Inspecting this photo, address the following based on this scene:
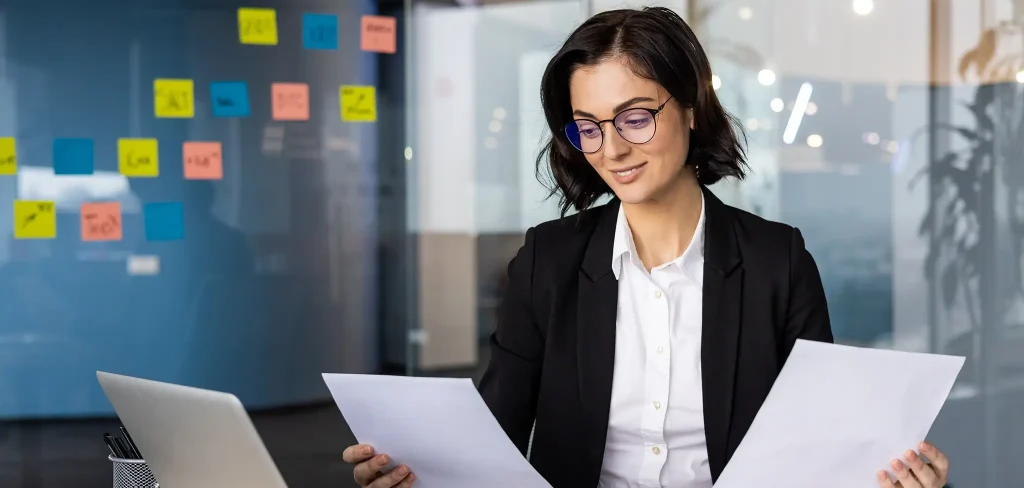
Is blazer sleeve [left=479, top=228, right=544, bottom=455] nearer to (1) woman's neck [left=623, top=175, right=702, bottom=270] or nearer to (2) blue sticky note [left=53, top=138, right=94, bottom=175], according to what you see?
(1) woman's neck [left=623, top=175, right=702, bottom=270]

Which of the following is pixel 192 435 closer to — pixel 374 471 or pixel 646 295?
pixel 374 471

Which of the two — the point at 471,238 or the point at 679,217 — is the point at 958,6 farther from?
the point at 679,217

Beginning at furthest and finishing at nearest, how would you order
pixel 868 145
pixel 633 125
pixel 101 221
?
1. pixel 101 221
2. pixel 868 145
3. pixel 633 125

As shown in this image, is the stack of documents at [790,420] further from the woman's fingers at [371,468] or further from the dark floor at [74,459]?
the dark floor at [74,459]

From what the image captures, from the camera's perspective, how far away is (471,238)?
4.23 metres

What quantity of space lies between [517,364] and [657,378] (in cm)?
22

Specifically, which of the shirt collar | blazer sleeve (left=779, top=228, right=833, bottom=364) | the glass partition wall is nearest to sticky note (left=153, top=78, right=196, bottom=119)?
the glass partition wall

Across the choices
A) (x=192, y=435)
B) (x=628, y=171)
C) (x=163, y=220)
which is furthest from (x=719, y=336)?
(x=163, y=220)

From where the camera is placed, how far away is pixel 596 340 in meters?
1.48

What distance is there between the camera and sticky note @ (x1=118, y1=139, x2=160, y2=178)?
147 inches

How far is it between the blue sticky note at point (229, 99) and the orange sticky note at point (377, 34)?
0.52 metres

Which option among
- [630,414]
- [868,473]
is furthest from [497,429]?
[868,473]

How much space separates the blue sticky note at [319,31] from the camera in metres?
4.05

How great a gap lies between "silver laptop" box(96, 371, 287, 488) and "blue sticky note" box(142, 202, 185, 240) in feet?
9.27
